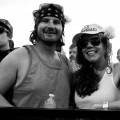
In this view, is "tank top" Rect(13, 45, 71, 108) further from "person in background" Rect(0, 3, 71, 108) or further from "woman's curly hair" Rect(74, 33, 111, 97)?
"woman's curly hair" Rect(74, 33, 111, 97)

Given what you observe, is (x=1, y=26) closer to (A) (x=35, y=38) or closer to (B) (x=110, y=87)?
(A) (x=35, y=38)

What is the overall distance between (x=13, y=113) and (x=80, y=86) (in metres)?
1.57

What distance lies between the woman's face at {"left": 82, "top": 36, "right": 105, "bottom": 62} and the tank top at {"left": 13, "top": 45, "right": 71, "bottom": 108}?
1.21 feet

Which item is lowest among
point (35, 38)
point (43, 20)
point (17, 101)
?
point (17, 101)

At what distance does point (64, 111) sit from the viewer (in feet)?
3.88

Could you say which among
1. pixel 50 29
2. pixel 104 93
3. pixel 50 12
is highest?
pixel 50 12

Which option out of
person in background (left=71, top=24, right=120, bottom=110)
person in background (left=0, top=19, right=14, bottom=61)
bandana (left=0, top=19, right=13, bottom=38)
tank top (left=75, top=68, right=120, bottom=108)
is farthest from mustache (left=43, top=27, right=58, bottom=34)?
bandana (left=0, top=19, right=13, bottom=38)

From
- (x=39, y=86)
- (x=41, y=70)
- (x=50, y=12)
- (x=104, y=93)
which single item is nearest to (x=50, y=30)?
(x=50, y=12)

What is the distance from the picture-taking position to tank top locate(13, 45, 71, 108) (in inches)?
94.0

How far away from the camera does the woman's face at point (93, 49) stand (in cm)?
A: 274

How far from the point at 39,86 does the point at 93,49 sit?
73 centimetres

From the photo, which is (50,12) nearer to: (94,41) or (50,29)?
(50,29)

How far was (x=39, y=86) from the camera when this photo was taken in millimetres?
2385

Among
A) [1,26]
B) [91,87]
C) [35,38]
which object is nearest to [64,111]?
[91,87]
